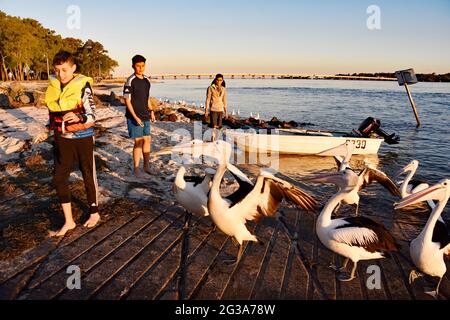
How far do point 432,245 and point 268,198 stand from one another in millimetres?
1916

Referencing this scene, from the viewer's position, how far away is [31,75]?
8025cm

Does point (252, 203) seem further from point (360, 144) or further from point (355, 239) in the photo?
point (360, 144)

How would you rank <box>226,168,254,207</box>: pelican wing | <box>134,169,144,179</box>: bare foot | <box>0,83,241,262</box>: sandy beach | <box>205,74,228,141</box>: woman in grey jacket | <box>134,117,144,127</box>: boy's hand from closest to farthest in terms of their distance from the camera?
<box>226,168,254,207</box>: pelican wing
<box>0,83,241,262</box>: sandy beach
<box>134,117,144,127</box>: boy's hand
<box>134,169,144,179</box>: bare foot
<box>205,74,228,141</box>: woman in grey jacket

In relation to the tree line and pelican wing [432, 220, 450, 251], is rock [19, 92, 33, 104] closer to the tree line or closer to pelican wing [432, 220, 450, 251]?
the tree line

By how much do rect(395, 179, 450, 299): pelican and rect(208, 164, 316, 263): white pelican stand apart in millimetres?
1227

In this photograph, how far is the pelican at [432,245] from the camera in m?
3.53

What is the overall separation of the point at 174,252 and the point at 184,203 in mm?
982

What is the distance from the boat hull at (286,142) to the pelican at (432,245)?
370 inches

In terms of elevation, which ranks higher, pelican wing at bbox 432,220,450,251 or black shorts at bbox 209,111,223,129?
black shorts at bbox 209,111,223,129

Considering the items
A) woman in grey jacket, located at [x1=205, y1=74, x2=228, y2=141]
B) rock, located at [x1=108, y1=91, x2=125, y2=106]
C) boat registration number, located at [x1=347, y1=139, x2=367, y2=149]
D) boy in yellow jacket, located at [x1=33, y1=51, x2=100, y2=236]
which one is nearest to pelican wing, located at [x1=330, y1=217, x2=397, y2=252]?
boy in yellow jacket, located at [x1=33, y1=51, x2=100, y2=236]

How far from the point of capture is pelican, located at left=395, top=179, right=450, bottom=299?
3.53 metres

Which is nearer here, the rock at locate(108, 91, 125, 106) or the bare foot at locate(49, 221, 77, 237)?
the bare foot at locate(49, 221, 77, 237)

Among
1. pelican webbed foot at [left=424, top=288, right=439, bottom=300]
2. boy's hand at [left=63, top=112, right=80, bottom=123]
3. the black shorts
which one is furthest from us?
the black shorts
